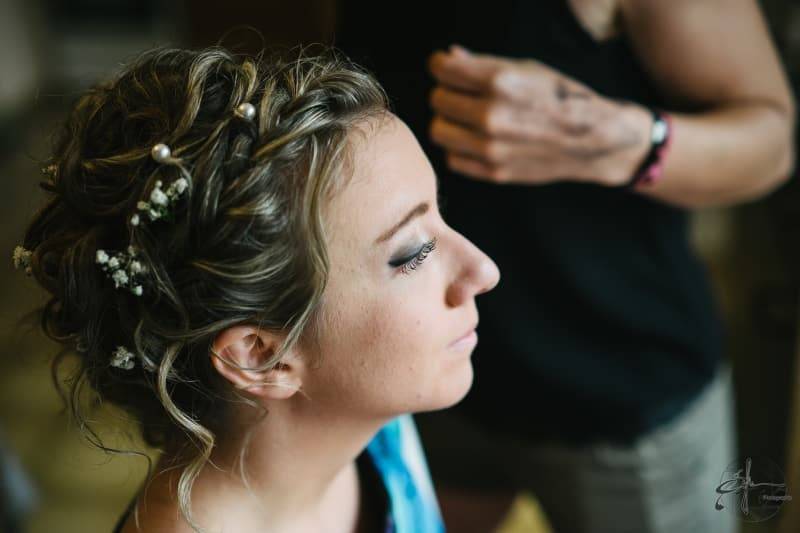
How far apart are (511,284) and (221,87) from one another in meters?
0.55

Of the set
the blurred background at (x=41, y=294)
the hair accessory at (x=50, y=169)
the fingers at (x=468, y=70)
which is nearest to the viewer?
the hair accessory at (x=50, y=169)

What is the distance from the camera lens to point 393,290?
28.7 inches

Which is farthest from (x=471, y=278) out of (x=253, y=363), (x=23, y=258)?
(x=23, y=258)

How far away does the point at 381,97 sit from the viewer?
773 millimetres

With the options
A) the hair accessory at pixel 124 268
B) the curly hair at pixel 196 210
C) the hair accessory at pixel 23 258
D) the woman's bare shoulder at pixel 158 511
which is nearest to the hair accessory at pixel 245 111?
the curly hair at pixel 196 210

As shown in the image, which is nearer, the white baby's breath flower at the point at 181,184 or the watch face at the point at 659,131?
the white baby's breath flower at the point at 181,184

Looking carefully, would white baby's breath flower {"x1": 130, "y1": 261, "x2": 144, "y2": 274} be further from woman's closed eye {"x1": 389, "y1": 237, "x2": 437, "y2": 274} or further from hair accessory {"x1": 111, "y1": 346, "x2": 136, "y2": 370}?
woman's closed eye {"x1": 389, "y1": 237, "x2": 437, "y2": 274}

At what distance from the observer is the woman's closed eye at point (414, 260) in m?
0.72

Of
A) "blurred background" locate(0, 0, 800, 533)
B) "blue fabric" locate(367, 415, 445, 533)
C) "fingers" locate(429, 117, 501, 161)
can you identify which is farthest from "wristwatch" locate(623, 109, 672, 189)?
"blue fabric" locate(367, 415, 445, 533)

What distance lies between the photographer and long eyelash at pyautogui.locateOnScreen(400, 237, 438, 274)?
28.6 inches

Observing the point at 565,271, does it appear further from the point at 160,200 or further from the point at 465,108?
the point at 160,200

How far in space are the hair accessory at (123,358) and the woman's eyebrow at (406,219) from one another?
241 millimetres

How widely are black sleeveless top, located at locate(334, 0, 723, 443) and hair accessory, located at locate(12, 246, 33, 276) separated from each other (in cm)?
49

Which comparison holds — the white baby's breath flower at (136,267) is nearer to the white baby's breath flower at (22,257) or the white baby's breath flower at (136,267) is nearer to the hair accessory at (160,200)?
the hair accessory at (160,200)
